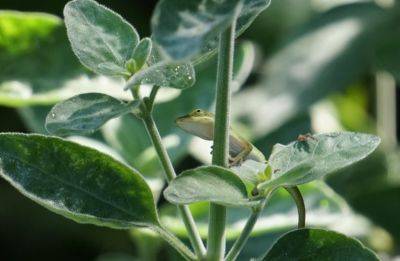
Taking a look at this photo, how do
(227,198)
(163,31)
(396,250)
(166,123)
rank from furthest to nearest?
(396,250) → (166,123) → (227,198) → (163,31)

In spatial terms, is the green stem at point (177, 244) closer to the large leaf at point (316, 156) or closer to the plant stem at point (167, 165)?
the plant stem at point (167, 165)

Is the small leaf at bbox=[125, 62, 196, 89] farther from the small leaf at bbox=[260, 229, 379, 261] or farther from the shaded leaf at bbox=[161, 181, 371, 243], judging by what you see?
the shaded leaf at bbox=[161, 181, 371, 243]

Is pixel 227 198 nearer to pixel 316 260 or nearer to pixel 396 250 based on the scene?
pixel 316 260

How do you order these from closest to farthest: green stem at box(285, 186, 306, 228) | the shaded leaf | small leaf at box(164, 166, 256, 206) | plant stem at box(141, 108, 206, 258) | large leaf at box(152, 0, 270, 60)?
1. large leaf at box(152, 0, 270, 60)
2. small leaf at box(164, 166, 256, 206)
3. plant stem at box(141, 108, 206, 258)
4. green stem at box(285, 186, 306, 228)
5. the shaded leaf

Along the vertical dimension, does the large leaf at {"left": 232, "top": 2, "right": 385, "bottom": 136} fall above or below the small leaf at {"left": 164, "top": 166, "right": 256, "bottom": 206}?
below

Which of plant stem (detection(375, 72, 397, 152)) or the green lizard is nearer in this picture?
the green lizard

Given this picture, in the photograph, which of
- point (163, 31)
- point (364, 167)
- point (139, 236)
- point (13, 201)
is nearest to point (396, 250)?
point (364, 167)

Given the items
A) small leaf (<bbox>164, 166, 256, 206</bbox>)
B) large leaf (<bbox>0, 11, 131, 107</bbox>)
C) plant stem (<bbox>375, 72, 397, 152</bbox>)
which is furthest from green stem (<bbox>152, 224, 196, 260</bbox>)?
plant stem (<bbox>375, 72, 397, 152</bbox>)

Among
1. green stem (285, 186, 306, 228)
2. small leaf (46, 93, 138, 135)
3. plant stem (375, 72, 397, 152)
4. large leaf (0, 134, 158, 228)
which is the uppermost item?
small leaf (46, 93, 138, 135)
